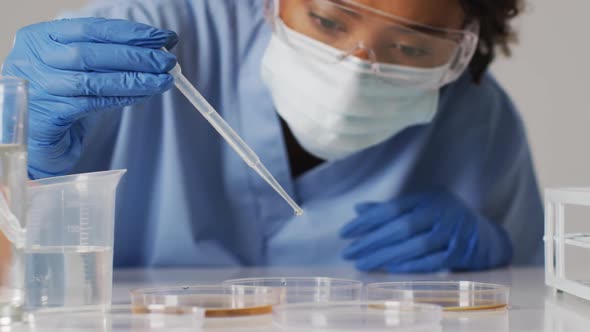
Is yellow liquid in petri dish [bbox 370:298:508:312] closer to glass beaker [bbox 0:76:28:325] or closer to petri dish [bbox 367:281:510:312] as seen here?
petri dish [bbox 367:281:510:312]

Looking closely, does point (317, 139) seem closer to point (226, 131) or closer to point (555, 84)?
point (226, 131)

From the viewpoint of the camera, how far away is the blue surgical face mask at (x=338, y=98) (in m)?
2.03

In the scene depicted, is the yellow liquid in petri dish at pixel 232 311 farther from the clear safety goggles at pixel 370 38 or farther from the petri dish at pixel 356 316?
the clear safety goggles at pixel 370 38

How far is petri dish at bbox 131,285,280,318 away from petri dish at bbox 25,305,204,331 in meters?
0.02

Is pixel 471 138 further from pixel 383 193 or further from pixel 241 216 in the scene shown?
pixel 241 216

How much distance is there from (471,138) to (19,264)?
1783 mm

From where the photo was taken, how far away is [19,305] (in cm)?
102

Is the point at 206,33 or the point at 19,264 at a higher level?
the point at 206,33

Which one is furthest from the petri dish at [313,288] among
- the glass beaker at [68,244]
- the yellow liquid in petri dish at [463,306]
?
→ the glass beaker at [68,244]

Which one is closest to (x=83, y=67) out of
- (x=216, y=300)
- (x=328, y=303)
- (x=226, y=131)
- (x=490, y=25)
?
(x=226, y=131)

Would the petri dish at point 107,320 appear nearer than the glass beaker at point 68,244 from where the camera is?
Yes

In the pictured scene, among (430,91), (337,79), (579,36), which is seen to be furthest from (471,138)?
(579,36)

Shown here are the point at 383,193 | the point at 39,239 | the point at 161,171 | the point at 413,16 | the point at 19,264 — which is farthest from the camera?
the point at 383,193

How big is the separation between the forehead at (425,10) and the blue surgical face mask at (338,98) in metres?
0.13
